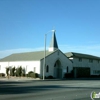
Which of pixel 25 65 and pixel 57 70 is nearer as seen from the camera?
pixel 25 65

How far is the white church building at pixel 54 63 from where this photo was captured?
53513 millimetres

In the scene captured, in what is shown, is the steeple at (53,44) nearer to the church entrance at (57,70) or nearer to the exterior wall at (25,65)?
the church entrance at (57,70)

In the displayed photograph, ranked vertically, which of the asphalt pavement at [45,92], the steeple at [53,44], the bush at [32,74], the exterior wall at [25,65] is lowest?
the asphalt pavement at [45,92]

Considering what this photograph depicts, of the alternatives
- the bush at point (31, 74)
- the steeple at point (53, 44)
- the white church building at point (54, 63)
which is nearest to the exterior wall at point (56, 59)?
the white church building at point (54, 63)

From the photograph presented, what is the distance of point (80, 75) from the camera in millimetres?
61531

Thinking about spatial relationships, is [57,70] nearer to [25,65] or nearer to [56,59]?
[56,59]

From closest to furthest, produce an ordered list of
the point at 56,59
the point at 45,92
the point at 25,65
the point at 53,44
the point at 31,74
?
the point at 45,92 → the point at 31,74 → the point at 25,65 → the point at 56,59 → the point at 53,44

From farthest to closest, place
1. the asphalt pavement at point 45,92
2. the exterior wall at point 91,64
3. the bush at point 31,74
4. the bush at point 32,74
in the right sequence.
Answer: the exterior wall at point 91,64 → the bush at point 31,74 → the bush at point 32,74 → the asphalt pavement at point 45,92

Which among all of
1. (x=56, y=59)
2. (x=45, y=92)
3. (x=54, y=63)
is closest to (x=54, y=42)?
(x=56, y=59)

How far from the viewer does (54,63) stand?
55906 mm

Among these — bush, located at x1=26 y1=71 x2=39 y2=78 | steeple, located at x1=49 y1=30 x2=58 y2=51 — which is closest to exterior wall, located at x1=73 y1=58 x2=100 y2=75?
steeple, located at x1=49 y1=30 x2=58 y2=51

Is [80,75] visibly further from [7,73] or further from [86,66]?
[7,73]

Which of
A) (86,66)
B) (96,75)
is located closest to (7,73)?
(86,66)

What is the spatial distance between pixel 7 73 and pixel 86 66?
21509 millimetres
